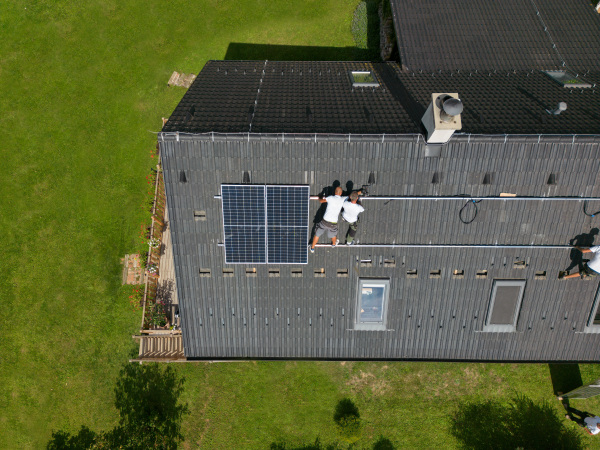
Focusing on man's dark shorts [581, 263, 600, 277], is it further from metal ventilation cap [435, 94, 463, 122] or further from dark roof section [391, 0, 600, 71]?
dark roof section [391, 0, 600, 71]

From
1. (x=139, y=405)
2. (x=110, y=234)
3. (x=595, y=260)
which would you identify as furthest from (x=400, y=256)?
(x=139, y=405)

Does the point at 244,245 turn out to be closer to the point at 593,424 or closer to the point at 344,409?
the point at 344,409

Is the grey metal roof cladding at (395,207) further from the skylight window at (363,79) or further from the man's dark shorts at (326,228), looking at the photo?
the man's dark shorts at (326,228)

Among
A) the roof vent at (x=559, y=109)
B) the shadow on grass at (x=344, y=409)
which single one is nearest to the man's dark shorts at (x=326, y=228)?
the roof vent at (x=559, y=109)

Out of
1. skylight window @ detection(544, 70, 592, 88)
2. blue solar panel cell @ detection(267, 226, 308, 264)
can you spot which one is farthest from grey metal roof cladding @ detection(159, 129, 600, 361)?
skylight window @ detection(544, 70, 592, 88)

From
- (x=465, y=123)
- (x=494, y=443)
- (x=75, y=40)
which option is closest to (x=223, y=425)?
(x=494, y=443)

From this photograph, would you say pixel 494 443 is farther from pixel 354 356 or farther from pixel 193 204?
pixel 193 204
